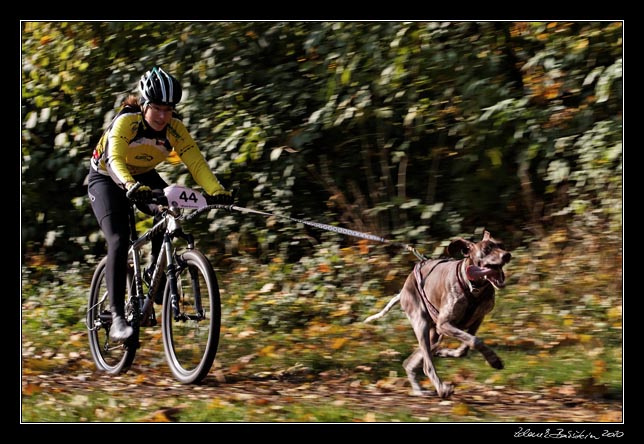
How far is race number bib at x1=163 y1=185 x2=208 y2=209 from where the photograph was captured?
19.5 feet

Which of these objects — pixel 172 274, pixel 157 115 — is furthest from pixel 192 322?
pixel 157 115

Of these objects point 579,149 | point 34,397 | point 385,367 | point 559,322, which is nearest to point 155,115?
point 34,397

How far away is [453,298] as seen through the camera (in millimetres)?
5488

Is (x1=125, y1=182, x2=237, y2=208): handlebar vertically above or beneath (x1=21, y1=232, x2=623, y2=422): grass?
above

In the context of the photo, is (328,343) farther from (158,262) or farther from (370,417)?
(370,417)

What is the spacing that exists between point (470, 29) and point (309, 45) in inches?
63.0

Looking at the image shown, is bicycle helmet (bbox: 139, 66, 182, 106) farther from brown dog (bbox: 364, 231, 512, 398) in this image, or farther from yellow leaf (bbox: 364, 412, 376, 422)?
yellow leaf (bbox: 364, 412, 376, 422)

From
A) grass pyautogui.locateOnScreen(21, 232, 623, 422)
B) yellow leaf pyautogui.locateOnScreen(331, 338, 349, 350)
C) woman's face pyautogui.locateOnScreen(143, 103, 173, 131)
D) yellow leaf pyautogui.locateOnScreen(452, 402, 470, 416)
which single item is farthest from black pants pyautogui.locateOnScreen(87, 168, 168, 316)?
yellow leaf pyautogui.locateOnScreen(452, 402, 470, 416)

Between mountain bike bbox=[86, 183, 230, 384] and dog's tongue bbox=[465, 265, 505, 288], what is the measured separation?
1617 mm

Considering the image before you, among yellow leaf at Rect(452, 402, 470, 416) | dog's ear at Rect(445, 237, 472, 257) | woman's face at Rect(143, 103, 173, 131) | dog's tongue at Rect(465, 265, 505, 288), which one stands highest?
woman's face at Rect(143, 103, 173, 131)

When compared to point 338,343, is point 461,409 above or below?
below

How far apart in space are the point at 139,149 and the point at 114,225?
568 mm

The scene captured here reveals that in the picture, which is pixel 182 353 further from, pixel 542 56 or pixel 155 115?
pixel 542 56

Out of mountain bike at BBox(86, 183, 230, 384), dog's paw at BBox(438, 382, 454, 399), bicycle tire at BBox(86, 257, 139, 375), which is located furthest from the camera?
bicycle tire at BBox(86, 257, 139, 375)
